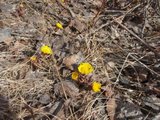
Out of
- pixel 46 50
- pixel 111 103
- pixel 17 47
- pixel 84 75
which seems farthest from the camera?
pixel 17 47

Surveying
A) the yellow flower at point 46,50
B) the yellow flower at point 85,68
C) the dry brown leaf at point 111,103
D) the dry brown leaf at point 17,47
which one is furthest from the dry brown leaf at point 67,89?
the dry brown leaf at point 17,47

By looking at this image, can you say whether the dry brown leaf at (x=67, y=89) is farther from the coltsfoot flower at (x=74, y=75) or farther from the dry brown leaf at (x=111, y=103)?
the dry brown leaf at (x=111, y=103)

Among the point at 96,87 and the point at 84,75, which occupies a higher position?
the point at 84,75

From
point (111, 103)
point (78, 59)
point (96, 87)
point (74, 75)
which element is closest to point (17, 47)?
point (78, 59)

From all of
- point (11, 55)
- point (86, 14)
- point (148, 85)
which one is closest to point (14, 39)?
point (11, 55)

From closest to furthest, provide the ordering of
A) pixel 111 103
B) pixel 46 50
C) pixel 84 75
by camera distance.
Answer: pixel 111 103, pixel 84 75, pixel 46 50

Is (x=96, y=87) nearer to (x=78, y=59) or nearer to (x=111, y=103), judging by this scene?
(x=111, y=103)

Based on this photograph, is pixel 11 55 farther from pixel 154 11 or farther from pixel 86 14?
pixel 154 11

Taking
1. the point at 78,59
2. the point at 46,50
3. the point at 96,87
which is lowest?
the point at 96,87
